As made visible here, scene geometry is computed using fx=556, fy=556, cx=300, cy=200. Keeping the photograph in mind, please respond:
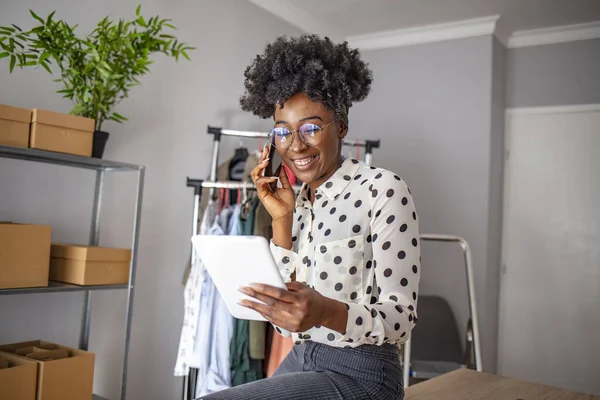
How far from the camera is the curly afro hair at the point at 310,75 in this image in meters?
1.34

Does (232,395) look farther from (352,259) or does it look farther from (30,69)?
(30,69)

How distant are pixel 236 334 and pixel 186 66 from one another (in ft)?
4.89

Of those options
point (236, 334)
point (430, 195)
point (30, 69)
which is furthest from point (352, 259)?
point (430, 195)

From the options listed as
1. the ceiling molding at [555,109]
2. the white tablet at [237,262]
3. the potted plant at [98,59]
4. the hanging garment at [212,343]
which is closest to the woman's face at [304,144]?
the white tablet at [237,262]

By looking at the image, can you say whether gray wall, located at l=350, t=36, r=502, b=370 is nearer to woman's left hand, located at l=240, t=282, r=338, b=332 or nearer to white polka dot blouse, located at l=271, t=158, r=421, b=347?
white polka dot blouse, located at l=271, t=158, r=421, b=347

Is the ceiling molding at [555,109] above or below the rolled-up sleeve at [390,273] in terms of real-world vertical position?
above

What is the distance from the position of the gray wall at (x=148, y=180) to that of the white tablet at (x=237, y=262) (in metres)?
1.51

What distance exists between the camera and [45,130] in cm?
195

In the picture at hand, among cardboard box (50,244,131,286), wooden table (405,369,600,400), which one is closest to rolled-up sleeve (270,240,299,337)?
wooden table (405,369,600,400)

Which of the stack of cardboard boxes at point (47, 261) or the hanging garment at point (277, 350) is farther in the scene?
the hanging garment at point (277, 350)

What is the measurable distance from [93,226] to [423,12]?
2.62 metres

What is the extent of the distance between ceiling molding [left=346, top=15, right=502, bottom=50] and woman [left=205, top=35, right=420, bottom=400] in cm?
285

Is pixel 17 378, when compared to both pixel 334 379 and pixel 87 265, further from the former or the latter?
pixel 334 379

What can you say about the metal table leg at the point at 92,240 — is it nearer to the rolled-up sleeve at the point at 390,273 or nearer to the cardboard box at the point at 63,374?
the cardboard box at the point at 63,374
